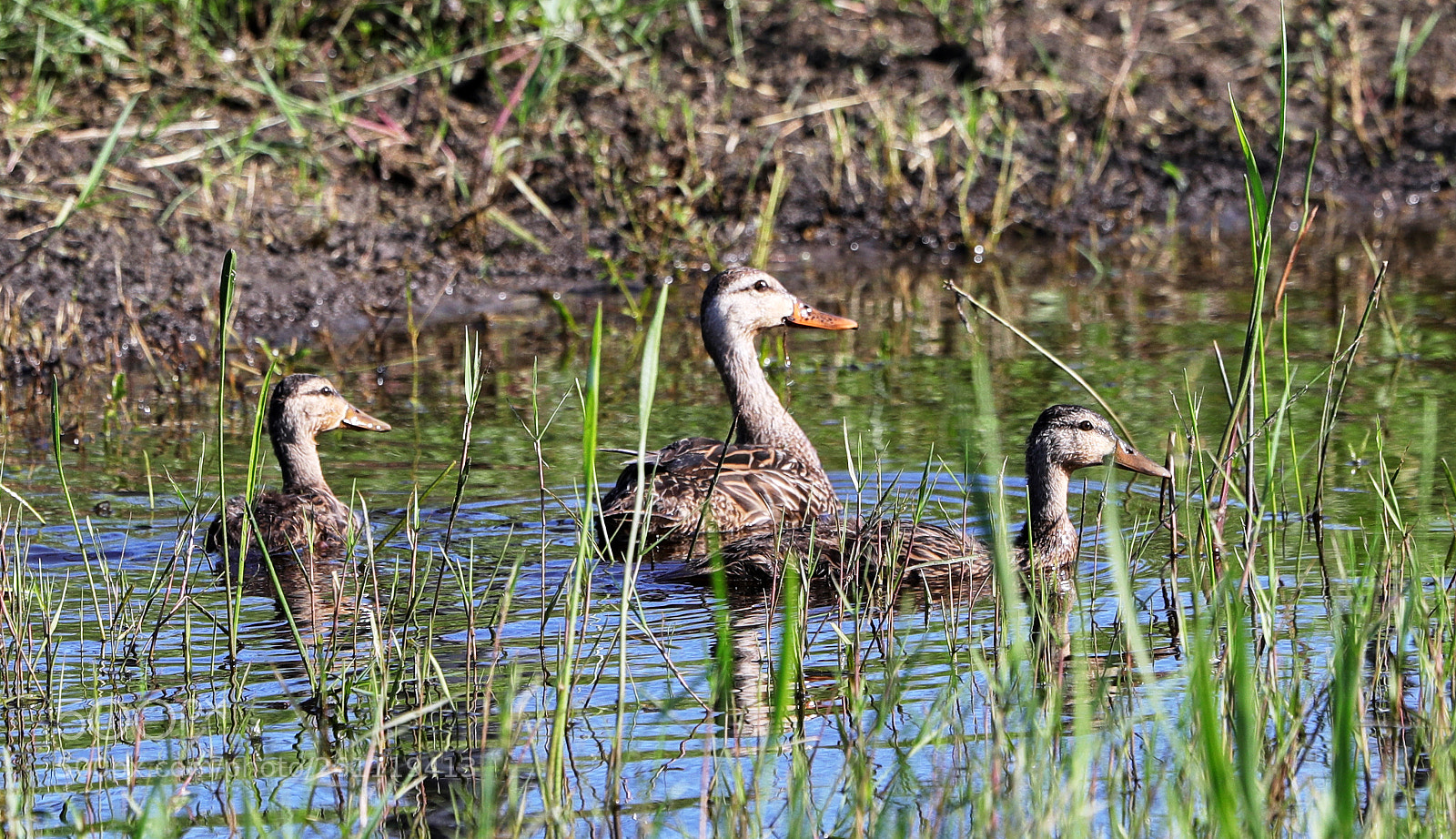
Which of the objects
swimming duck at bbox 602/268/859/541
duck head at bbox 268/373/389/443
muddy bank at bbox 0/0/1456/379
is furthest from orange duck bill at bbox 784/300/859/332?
muddy bank at bbox 0/0/1456/379

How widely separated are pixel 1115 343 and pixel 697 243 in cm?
283

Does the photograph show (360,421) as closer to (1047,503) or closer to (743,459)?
(743,459)

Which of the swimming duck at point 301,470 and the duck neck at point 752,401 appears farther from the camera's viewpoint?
the duck neck at point 752,401

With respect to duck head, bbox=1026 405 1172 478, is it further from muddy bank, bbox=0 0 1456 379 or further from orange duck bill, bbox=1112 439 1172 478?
muddy bank, bbox=0 0 1456 379

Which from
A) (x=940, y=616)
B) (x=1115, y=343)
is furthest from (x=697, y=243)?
(x=940, y=616)

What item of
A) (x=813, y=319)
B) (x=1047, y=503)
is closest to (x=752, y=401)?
(x=813, y=319)

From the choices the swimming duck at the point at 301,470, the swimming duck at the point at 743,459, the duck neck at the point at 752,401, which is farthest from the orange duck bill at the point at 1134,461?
the swimming duck at the point at 301,470

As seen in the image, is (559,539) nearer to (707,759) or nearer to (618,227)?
(707,759)

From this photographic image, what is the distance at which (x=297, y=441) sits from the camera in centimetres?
772

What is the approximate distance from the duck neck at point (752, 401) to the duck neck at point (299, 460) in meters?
1.67

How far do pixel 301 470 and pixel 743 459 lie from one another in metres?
1.77

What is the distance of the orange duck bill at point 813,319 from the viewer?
340 inches

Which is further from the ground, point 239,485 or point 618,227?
point 618,227

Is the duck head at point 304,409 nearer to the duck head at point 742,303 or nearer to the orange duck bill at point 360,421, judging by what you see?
the orange duck bill at point 360,421
